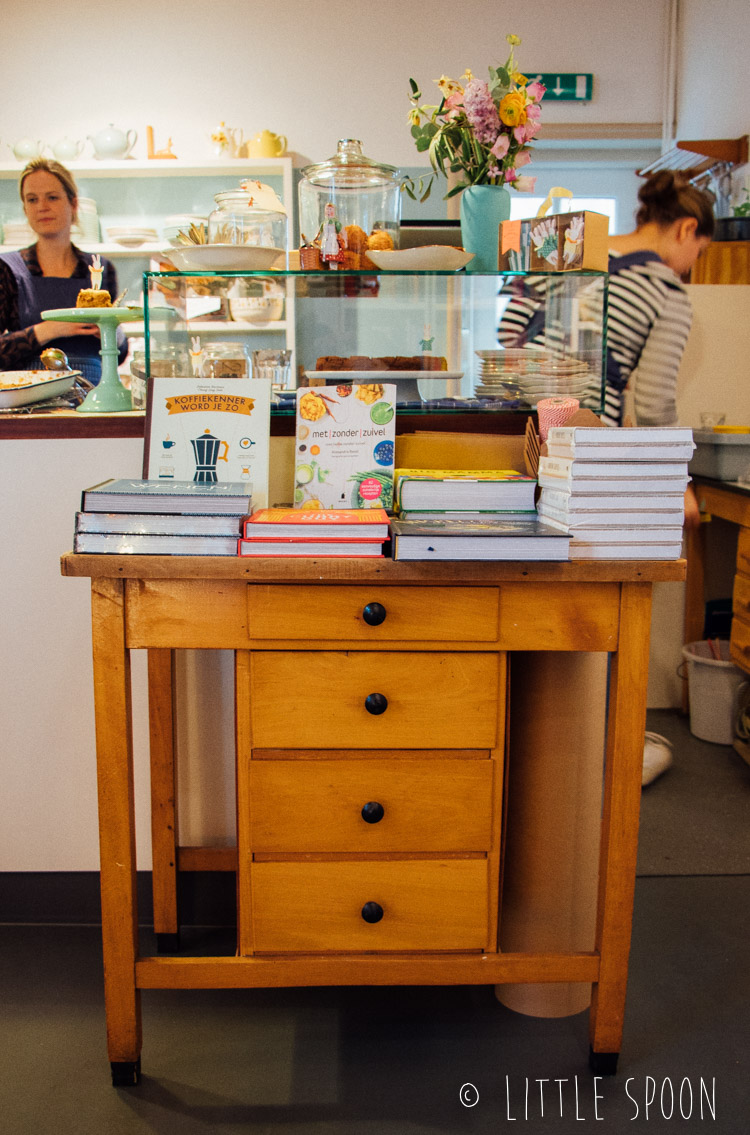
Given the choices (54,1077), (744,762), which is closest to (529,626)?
(54,1077)

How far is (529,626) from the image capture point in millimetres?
1405

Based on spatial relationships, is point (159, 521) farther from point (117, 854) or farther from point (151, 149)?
point (151, 149)

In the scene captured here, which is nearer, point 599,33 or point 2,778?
point 2,778

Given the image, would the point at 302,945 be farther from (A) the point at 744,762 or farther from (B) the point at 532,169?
(B) the point at 532,169

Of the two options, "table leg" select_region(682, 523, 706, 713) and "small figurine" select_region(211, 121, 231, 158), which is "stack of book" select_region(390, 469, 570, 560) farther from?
"small figurine" select_region(211, 121, 231, 158)

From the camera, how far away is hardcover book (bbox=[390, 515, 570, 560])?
131cm

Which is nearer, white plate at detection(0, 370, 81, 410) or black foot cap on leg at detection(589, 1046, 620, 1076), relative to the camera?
black foot cap on leg at detection(589, 1046, 620, 1076)

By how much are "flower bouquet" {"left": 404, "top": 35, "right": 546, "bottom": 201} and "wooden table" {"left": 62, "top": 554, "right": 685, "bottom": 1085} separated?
835 mm

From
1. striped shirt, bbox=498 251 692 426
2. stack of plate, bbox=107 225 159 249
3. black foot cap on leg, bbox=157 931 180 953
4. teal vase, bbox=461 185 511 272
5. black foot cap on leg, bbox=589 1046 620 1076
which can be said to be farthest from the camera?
stack of plate, bbox=107 225 159 249

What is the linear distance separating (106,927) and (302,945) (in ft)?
1.05

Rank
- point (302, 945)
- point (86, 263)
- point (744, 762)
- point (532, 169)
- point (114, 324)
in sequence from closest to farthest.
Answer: point (302, 945) → point (114, 324) → point (744, 762) → point (86, 263) → point (532, 169)

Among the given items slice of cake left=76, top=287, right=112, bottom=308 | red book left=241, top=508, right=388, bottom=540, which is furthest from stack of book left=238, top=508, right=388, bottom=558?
slice of cake left=76, top=287, right=112, bottom=308

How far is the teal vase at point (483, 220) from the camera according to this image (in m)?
1.79

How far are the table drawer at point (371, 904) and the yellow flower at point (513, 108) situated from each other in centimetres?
136
